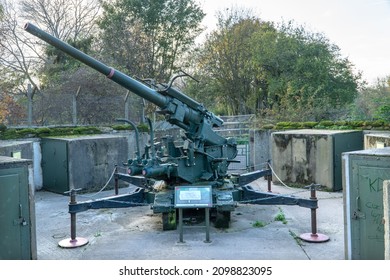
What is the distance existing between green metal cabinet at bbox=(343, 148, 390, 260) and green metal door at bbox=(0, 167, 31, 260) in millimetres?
4047

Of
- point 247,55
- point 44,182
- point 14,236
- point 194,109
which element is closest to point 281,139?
point 194,109

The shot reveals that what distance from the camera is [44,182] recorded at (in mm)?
11703

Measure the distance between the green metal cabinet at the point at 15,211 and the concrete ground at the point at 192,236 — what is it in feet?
2.80

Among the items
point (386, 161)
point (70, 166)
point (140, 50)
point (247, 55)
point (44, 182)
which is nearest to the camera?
point (386, 161)

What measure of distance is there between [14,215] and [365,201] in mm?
4319

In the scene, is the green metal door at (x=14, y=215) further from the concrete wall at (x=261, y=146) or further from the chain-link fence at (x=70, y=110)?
the concrete wall at (x=261, y=146)

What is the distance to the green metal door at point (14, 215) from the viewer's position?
17.3ft

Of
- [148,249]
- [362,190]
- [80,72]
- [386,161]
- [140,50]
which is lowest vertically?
[148,249]

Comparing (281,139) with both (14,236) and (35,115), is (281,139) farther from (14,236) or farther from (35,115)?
(14,236)

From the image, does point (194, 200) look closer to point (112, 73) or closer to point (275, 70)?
point (112, 73)

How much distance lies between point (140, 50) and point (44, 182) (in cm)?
1388

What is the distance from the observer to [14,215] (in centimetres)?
539

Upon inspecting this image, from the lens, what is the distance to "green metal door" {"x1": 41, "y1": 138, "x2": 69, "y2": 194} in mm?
10961

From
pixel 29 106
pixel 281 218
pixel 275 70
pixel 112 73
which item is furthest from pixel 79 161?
pixel 275 70
